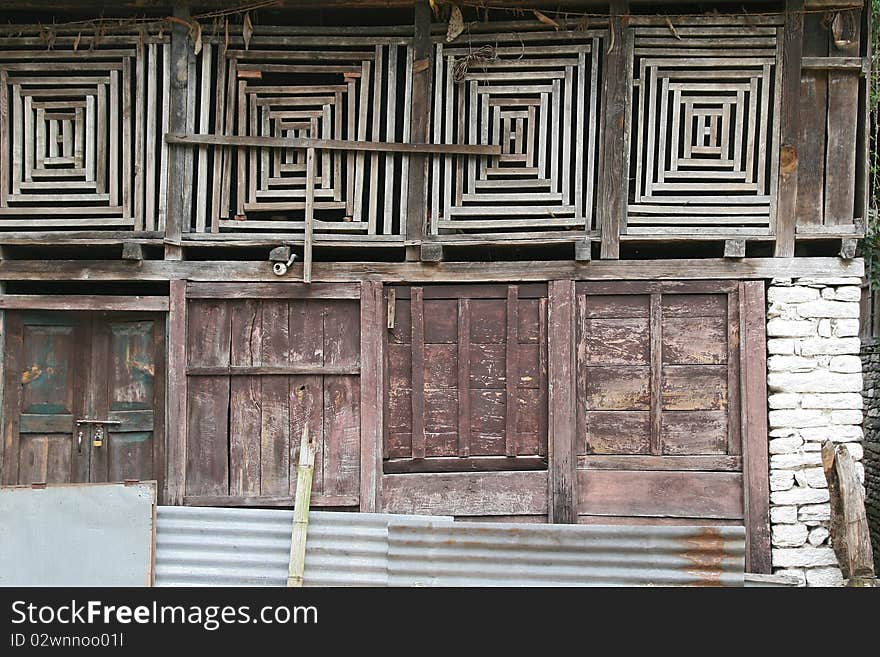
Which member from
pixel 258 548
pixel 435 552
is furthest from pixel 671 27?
pixel 258 548

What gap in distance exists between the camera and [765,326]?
6.19m

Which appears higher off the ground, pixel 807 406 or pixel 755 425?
pixel 807 406

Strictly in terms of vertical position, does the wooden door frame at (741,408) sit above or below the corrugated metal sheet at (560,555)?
above

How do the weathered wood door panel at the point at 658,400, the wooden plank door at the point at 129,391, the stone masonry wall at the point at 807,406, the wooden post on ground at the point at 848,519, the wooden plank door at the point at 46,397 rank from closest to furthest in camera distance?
the wooden post on ground at the point at 848,519 < the stone masonry wall at the point at 807,406 < the weathered wood door panel at the point at 658,400 < the wooden plank door at the point at 46,397 < the wooden plank door at the point at 129,391

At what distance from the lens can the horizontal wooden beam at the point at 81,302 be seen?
6.26m

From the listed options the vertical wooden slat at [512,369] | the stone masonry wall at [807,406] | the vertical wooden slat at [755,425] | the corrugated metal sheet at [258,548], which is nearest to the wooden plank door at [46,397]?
the corrugated metal sheet at [258,548]

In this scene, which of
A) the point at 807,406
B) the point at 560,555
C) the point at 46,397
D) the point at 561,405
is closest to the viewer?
the point at 560,555

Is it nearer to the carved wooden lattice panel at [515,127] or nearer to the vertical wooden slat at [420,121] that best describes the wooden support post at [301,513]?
the vertical wooden slat at [420,121]

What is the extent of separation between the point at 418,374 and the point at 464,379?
368 millimetres

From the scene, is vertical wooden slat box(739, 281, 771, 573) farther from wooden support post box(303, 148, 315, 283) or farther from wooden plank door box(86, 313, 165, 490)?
wooden plank door box(86, 313, 165, 490)

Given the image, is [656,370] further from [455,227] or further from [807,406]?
[455,227]

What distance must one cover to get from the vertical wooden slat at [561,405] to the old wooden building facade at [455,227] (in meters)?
0.02

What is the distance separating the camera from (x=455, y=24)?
6227mm

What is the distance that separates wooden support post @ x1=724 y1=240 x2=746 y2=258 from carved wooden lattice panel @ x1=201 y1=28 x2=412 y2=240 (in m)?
2.55
